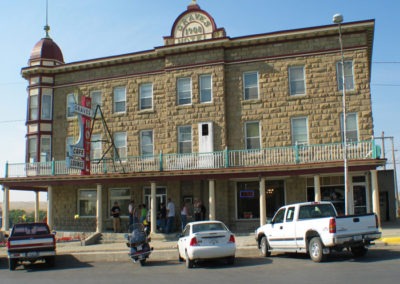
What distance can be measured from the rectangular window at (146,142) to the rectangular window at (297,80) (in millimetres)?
8574

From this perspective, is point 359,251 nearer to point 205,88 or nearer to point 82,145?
point 205,88

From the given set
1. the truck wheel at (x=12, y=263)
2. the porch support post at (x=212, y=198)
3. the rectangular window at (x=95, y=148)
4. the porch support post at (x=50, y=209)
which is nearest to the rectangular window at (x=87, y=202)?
the rectangular window at (x=95, y=148)

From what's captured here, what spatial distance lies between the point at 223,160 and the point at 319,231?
11457 millimetres

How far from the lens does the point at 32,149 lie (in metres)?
31.3

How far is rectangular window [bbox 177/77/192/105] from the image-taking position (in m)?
27.8

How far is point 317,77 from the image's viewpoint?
84.2ft

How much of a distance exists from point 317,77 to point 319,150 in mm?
4166

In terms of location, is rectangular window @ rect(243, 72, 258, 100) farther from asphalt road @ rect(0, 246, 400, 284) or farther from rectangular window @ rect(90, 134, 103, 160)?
asphalt road @ rect(0, 246, 400, 284)

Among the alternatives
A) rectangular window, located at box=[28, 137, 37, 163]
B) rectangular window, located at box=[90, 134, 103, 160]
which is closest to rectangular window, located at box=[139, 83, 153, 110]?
rectangular window, located at box=[90, 134, 103, 160]

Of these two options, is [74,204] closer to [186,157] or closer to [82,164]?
[82,164]

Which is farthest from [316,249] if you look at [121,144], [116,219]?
[121,144]

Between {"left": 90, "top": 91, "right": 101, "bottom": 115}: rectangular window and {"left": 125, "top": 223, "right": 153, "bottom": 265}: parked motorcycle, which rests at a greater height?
{"left": 90, "top": 91, "right": 101, "bottom": 115}: rectangular window

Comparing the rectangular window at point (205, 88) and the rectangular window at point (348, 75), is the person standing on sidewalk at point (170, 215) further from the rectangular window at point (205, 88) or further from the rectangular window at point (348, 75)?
the rectangular window at point (348, 75)

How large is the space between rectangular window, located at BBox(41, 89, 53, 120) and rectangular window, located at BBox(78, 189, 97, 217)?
213 inches
